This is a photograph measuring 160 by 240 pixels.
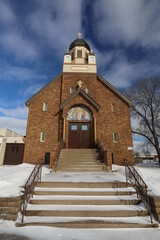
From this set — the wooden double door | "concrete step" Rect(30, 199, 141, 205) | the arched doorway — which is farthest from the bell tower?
"concrete step" Rect(30, 199, 141, 205)

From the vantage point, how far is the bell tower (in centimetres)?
1777

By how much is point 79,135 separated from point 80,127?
867 millimetres

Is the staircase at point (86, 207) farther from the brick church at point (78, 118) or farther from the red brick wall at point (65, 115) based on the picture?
the red brick wall at point (65, 115)

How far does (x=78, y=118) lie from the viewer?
14.9 metres

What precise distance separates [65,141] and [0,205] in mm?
10101

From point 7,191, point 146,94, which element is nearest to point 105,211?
point 7,191

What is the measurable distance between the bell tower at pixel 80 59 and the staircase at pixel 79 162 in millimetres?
10903

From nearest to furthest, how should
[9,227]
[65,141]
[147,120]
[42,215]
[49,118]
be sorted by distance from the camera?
1. [9,227]
2. [42,215]
3. [65,141]
4. [49,118]
5. [147,120]

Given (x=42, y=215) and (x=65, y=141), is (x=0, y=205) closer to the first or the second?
(x=42, y=215)

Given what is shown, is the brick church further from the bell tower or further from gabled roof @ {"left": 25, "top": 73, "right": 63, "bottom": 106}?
the bell tower

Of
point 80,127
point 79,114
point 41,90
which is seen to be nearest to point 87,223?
point 80,127

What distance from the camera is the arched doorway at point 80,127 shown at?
1446cm

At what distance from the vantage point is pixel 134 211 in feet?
A: 13.4

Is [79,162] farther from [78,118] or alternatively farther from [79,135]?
[78,118]
